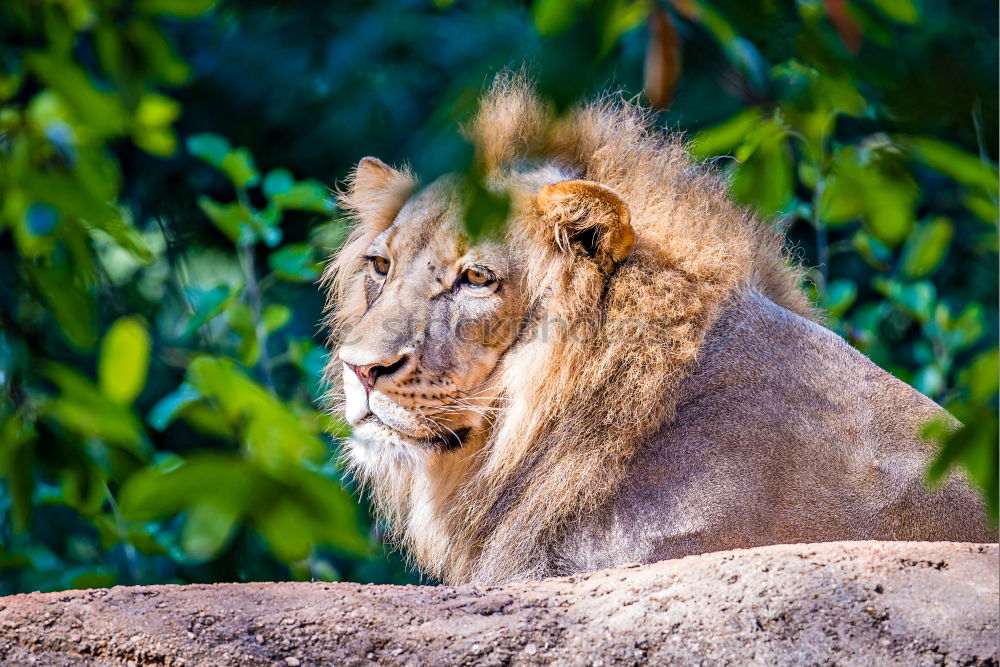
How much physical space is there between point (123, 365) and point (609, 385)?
171 cm

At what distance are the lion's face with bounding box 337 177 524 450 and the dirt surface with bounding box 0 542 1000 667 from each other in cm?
76

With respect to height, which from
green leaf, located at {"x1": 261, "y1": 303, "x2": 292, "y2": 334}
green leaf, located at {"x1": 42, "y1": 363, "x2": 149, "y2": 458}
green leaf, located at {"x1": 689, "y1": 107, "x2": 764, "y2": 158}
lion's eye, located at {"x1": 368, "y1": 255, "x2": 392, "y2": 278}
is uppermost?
green leaf, located at {"x1": 689, "y1": 107, "x2": 764, "y2": 158}

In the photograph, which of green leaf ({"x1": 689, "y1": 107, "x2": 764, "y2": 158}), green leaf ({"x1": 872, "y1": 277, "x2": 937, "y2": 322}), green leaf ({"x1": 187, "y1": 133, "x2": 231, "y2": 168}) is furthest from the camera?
green leaf ({"x1": 872, "y1": 277, "x2": 937, "y2": 322})

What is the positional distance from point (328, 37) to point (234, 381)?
3.99 metres

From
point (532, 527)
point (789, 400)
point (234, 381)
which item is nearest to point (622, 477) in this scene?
point (532, 527)

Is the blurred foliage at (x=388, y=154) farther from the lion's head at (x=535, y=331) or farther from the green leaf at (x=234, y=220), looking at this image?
the green leaf at (x=234, y=220)

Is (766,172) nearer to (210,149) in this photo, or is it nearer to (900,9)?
(900,9)

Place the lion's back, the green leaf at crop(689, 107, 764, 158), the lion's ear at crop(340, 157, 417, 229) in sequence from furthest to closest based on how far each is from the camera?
the lion's ear at crop(340, 157, 417, 229) < the lion's back < the green leaf at crop(689, 107, 764, 158)

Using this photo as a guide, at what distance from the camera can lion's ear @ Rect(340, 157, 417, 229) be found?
3.11m

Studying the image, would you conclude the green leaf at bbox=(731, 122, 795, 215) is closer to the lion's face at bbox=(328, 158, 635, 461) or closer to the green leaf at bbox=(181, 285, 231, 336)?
the lion's face at bbox=(328, 158, 635, 461)

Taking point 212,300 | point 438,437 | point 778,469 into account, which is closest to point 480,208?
point 778,469

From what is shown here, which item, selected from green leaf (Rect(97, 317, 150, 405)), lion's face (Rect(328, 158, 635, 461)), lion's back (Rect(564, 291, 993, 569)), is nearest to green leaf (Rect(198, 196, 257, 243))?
lion's face (Rect(328, 158, 635, 461))

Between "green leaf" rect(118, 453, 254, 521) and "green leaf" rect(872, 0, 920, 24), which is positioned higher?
"green leaf" rect(872, 0, 920, 24)

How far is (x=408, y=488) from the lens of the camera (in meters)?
3.05
